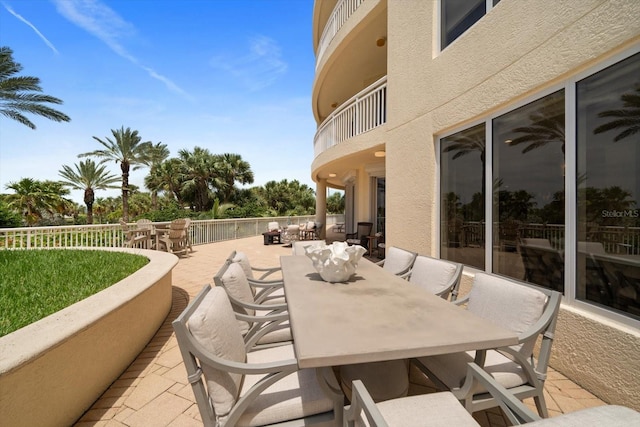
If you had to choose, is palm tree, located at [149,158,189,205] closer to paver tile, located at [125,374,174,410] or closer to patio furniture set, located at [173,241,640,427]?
paver tile, located at [125,374,174,410]

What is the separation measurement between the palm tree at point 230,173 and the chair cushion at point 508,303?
1034 inches

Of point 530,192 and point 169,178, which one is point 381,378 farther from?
point 169,178

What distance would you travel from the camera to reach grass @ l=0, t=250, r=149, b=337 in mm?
2428

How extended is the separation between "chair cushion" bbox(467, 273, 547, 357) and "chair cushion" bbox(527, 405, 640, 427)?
92 centimetres

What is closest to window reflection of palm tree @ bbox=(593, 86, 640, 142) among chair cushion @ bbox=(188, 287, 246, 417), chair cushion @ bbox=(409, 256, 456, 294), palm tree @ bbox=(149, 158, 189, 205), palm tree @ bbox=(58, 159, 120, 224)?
chair cushion @ bbox=(409, 256, 456, 294)

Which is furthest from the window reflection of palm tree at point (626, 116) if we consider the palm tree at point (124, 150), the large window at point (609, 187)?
the palm tree at point (124, 150)

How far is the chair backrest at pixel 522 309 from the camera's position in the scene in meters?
1.70

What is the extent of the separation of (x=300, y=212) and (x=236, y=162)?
8.12 meters

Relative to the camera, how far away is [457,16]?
4.08m

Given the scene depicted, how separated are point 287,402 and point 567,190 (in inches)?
120

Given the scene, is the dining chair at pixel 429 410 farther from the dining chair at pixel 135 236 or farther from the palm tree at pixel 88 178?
the palm tree at pixel 88 178

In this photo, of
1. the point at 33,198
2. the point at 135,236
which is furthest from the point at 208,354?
the point at 33,198

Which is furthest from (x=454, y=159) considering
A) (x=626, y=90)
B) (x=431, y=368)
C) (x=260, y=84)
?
(x=260, y=84)

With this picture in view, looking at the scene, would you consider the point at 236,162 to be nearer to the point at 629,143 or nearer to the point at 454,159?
the point at 454,159
